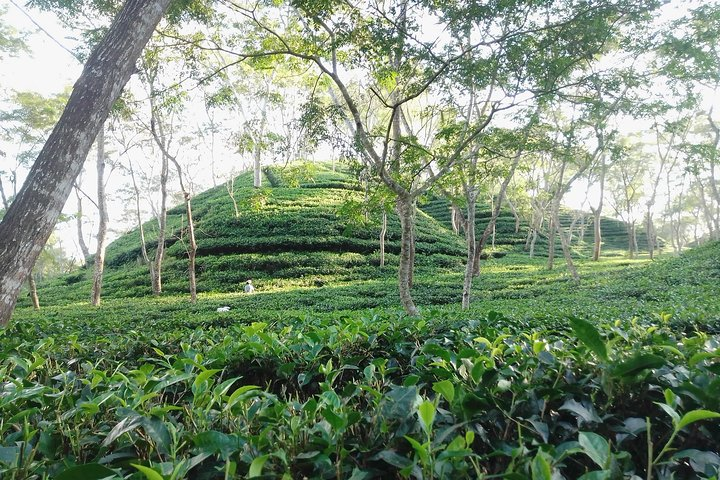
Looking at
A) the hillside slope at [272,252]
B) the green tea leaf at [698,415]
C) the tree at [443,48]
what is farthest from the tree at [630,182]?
the green tea leaf at [698,415]

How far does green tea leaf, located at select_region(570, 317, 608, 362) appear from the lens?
44.3 inches

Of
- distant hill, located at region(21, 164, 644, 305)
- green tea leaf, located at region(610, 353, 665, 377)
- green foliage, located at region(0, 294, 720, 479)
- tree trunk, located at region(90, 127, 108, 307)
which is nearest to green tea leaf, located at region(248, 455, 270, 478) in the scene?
green foliage, located at region(0, 294, 720, 479)

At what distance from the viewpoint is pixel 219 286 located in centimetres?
1452

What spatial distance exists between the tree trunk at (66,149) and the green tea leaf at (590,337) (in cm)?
363

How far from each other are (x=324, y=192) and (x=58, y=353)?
20871 millimetres

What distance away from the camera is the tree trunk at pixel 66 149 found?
2998 millimetres

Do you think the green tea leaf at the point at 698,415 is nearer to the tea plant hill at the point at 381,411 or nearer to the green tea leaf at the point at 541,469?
the tea plant hill at the point at 381,411

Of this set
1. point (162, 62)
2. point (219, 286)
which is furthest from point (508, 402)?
point (219, 286)

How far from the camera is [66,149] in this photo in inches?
126

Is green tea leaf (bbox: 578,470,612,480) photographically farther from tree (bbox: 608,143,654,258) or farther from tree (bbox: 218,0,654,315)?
tree (bbox: 608,143,654,258)

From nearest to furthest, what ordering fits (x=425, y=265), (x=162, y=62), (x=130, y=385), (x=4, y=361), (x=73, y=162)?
(x=130, y=385)
(x=4, y=361)
(x=73, y=162)
(x=162, y=62)
(x=425, y=265)

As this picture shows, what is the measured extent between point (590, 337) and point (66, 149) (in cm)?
374

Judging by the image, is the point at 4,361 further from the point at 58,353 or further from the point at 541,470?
the point at 541,470

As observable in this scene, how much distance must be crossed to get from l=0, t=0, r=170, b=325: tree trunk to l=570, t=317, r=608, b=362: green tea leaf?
3628mm
